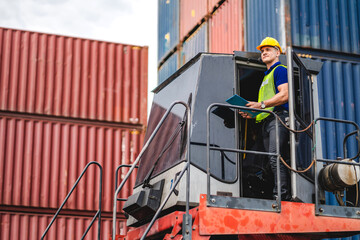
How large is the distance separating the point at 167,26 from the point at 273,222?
1218 centimetres

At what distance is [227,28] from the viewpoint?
528 inches

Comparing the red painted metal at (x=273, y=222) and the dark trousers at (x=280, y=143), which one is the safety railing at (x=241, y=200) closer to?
the red painted metal at (x=273, y=222)

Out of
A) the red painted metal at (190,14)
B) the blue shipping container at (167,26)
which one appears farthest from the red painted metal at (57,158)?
the red painted metal at (190,14)

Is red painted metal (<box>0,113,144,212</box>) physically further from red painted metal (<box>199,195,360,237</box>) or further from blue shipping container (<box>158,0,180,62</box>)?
red painted metal (<box>199,195,360,237</box>)

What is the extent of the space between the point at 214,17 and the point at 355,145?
4.77 metres

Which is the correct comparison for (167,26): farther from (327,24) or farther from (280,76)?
(280,76)

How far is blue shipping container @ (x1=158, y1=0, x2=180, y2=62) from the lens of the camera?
16453mm

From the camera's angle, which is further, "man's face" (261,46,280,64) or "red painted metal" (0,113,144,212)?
"red painted metal" (0,113,144,212)

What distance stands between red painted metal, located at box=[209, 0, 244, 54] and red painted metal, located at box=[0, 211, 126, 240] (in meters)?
4.86

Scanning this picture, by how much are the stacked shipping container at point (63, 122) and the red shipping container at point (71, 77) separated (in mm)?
25

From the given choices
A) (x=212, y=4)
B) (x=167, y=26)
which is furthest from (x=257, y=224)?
(x=167, y=26)

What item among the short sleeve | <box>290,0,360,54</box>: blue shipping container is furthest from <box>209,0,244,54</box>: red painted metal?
the short sleeve

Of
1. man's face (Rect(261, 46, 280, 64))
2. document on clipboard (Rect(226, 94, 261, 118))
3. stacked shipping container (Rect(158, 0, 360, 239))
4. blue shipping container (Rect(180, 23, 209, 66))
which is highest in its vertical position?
blue shipping container (Rect(180, 23, 209, 66))

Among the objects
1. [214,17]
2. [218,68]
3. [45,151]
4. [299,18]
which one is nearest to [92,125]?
[45,151]
